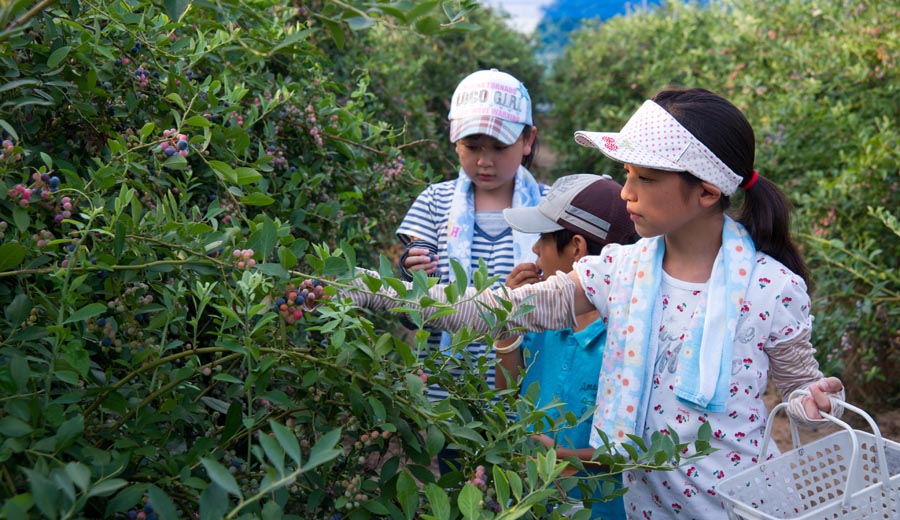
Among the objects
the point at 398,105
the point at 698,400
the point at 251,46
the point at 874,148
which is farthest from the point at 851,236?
the point at 251,46

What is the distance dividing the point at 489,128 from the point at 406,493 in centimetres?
164

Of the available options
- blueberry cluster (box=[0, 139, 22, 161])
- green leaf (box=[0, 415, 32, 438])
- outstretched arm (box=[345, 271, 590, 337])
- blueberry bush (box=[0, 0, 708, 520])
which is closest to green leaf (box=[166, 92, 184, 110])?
blueberry bush (box=[0, 0, 708, 520])

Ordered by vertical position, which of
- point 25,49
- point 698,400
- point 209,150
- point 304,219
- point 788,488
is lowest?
point 788,488

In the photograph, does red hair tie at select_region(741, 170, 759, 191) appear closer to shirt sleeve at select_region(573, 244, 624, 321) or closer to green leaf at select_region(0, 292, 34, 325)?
shirt sleeve at select_region(573, 244, 624, 321)

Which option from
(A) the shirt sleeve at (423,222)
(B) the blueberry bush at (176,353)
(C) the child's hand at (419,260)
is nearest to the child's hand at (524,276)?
(C) the child's hand at (419,260)

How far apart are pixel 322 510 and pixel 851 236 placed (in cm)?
351

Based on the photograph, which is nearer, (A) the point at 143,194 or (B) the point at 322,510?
(B) the point at 322,510

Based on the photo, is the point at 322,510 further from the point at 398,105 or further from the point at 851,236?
the point at 398,105

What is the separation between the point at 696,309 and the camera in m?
2.02

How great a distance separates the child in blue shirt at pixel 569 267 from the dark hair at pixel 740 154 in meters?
0.40

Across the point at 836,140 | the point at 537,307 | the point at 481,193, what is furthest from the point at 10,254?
the point at 836,140

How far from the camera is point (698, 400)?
1924mm

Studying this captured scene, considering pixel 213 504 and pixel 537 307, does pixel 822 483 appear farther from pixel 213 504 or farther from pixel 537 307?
pixel 213 504

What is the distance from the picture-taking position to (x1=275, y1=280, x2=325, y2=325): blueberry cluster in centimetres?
142
